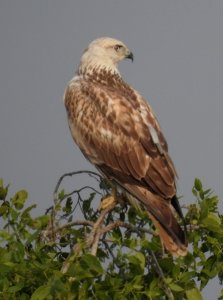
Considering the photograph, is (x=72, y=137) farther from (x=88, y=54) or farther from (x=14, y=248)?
(x=14, y=248)

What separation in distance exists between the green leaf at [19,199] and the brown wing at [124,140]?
1397 mm

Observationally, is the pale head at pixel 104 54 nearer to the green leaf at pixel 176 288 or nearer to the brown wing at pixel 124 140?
the brown wing at pixel 124 140

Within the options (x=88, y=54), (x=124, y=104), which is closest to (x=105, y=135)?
(x=124, y=104)

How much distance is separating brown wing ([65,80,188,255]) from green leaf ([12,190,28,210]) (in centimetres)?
140

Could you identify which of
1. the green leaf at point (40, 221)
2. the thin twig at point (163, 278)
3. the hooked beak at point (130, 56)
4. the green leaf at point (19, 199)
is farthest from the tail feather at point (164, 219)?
the hooked beak at point (130, 56)

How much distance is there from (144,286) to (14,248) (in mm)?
1056

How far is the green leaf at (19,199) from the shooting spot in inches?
265

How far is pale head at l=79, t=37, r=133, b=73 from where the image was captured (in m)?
10.2

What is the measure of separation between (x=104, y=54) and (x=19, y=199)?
13.1 ft

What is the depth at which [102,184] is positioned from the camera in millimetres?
8500

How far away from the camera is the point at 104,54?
406 inches

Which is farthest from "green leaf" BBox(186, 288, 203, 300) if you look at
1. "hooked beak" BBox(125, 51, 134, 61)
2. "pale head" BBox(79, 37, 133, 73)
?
"hooked beak" BBox(125, 51, 134, 61)

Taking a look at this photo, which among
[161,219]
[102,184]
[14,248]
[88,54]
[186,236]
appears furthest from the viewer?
[88,54]

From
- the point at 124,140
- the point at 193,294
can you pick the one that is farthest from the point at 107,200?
the point at 193,294
